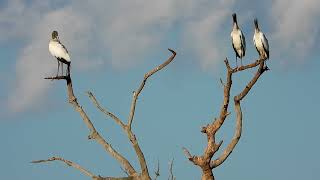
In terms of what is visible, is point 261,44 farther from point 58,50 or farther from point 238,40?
point 58,50

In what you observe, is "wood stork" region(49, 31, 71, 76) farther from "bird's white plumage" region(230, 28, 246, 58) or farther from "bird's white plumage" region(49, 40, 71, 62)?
"bird's white plumage" region(230, 28, 246, 58)

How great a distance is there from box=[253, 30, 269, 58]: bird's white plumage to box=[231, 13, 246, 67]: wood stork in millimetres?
500

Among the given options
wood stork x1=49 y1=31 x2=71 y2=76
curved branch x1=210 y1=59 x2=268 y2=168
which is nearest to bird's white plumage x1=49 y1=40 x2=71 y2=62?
wood stork x1=49 y1=31 x2=71 y2=76

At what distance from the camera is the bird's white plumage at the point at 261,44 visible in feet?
90.7

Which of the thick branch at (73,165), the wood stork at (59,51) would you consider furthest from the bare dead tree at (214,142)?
the wood stork at (59,51)

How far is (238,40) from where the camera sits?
27.9 m

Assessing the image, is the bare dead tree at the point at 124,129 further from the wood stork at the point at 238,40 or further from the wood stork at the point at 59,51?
the wood stork at the point at 238,40

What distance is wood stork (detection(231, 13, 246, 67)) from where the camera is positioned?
27.8 metres

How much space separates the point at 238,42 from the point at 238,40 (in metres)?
0.09

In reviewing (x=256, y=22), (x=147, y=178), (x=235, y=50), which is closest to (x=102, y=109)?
(x=147, y=178)

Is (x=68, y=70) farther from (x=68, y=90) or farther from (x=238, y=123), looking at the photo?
(x=238, y=123)

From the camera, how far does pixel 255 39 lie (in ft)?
92.5

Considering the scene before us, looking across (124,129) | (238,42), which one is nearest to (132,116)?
(124,129)

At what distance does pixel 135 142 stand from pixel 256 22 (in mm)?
10625
